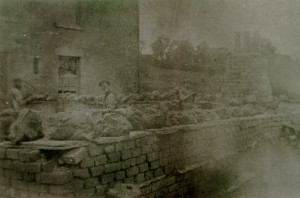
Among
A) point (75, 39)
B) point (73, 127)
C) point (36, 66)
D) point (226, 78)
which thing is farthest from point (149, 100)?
point (73, 127)

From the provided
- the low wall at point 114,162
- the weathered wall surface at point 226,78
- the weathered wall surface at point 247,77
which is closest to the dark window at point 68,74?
the weathered wall surface at point 226,78

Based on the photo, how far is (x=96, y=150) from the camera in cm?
412

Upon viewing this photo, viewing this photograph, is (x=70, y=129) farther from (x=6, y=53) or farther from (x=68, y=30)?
(x=68, y=30)

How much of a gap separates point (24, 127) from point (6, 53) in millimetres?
5117

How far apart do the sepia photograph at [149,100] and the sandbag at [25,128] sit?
1 cm

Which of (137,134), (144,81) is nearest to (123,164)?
(137,134)

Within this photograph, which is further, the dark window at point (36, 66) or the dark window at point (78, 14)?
the dark window at point (78, 14)

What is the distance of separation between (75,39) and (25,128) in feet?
21.6

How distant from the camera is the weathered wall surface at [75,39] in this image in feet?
29.3

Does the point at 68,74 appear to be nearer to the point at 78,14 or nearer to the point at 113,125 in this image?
the point at 78,14

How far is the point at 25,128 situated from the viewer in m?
4.21

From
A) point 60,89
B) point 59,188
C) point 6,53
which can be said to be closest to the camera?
point 59,188

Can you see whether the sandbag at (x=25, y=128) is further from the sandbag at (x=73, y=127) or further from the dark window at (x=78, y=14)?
the dark window at (x=78, y=14)

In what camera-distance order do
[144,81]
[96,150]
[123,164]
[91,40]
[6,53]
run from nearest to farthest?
[96,150] < [123,164] < [6,53] < [91,40] < [144,81]
